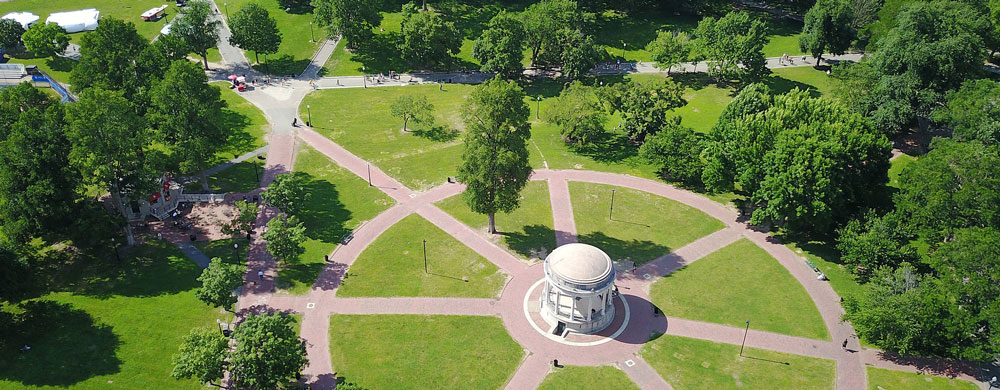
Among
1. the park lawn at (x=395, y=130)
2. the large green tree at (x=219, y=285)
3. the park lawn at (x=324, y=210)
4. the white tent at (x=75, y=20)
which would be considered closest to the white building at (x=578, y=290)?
the park lawn at (x=324, y=210)

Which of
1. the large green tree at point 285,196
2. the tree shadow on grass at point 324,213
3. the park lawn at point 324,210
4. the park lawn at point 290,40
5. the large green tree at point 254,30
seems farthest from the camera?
the park lawn at point 290,40

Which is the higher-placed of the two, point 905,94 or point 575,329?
point 905,94

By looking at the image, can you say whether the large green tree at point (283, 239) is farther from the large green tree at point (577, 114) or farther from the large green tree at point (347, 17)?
the large green tree at point (347, 17)

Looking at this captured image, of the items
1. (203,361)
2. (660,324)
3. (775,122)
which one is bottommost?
(660,324)

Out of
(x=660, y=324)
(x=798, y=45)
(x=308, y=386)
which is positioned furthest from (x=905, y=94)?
(x=308, y=386)

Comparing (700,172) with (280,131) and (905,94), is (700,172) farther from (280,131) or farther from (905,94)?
(280,131)

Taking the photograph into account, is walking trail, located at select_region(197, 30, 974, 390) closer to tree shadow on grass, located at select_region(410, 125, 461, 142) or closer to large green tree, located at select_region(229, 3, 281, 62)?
tree shadow on grass, located at select_region(410, 125, 461, 142)

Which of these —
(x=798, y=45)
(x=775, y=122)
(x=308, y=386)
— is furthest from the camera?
(x=798, y=45)
